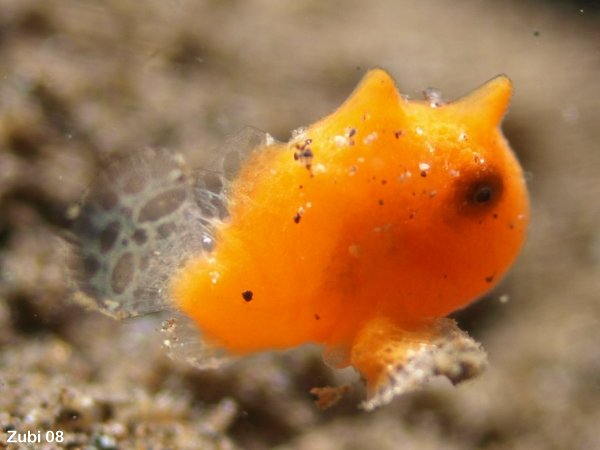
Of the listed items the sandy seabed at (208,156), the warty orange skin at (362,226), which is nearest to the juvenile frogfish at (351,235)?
the warty orange skin at (362,226)

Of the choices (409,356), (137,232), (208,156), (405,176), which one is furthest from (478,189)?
(208,156)

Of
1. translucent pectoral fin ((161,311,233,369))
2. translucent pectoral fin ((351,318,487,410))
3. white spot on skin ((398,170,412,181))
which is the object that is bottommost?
translucent pectoral fin ((351,318,487,410))

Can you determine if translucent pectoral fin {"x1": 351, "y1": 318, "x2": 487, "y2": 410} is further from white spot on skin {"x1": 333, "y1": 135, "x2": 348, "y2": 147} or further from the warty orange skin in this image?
white spot on skin {"x1": 333, "y1": 135, "x2": 348, "y2": 147}

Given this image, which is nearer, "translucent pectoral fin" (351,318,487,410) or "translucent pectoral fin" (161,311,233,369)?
"translucent pectoral fin" (351,318,487,410)

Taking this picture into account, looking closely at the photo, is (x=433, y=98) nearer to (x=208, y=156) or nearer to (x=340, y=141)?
(x=340, y=141)

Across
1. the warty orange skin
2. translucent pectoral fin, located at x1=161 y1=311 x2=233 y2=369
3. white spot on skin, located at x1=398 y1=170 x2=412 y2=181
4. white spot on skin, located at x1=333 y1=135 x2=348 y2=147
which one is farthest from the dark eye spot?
translucent pectoral fin, located at x1=161 y1=311 x2=233 y2=369

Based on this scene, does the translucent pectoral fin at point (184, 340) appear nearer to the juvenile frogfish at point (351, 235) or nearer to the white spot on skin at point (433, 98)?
the juvenile frogfish at point (351, 235)
